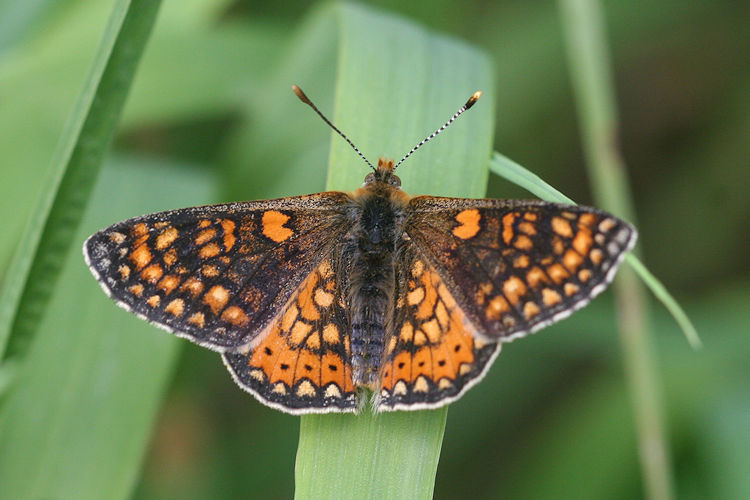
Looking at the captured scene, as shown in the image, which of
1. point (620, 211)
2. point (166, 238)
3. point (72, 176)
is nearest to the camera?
point (72, 176)

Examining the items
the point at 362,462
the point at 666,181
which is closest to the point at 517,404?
the point at 666,181

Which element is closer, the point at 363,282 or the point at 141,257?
the point at 141,257

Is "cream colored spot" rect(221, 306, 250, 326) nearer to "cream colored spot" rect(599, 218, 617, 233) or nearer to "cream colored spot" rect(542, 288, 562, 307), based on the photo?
"cream colored spot" rect(542, 288, 562, 307)

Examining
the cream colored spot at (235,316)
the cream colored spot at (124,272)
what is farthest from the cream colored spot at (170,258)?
the cream colored spot at (235,316)

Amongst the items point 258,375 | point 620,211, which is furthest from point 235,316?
point 620,211

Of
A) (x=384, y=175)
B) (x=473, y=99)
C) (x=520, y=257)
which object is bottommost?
(x=520, y=257)

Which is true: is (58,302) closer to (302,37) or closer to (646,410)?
(302,37)

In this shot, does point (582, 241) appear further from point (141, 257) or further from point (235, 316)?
point (141, 257)
